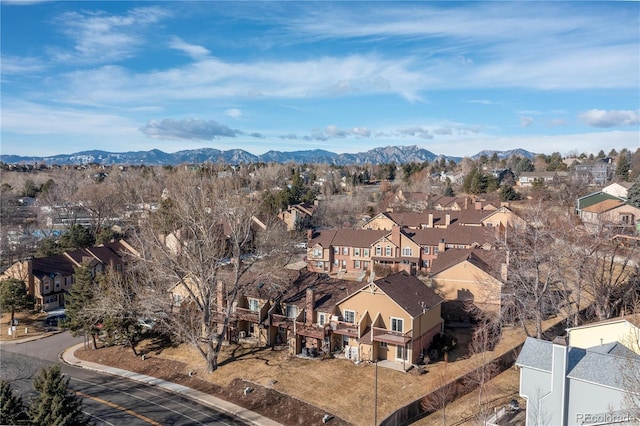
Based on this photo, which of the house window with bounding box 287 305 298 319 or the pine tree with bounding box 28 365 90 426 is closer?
the pine tree with bounding box 28 365 90 426

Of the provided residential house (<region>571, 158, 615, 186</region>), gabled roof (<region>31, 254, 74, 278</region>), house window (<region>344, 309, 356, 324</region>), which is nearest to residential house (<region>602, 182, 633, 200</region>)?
residential house (<region>571, 158, 615, 186</region>)

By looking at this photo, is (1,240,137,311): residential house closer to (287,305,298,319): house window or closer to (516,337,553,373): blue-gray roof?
(287,305,298,319): house window

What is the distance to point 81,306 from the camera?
38031 millimetres

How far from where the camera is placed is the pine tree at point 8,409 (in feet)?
62.8

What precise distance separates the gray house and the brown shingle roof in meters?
12.0

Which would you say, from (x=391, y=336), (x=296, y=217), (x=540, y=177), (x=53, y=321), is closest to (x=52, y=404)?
(x=391, y=336)

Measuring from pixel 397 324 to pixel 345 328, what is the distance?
3.87 metres

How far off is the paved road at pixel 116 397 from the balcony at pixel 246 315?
Result: 8.24 metres

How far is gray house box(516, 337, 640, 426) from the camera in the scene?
18375 millimetres

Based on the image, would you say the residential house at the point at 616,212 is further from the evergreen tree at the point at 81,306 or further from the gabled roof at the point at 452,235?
the evergreen tree at the point at 81,306

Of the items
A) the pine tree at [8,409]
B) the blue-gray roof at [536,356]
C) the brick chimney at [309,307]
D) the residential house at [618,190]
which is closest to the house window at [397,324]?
the brick chimney at [309,307]

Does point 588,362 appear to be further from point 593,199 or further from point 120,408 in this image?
point 593,199

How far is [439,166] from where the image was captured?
15675 centimetres

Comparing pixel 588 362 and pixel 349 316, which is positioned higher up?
pixel 588 362
